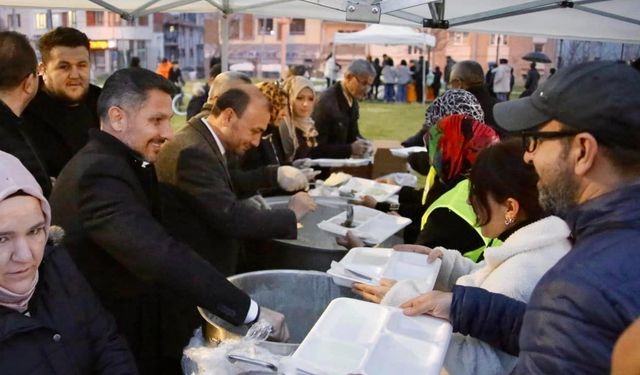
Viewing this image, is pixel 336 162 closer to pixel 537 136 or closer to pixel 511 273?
pixel 511 273

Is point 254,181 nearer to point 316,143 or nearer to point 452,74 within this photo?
point 316,143

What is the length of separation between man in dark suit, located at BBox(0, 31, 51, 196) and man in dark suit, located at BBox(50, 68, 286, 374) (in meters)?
0.44

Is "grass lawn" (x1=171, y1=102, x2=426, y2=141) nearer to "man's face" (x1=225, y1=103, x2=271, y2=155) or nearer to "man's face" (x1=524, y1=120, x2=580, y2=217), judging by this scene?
"man's face" (x1=225, y1=103, x2=271, y2=155)

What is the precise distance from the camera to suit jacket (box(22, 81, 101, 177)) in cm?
266

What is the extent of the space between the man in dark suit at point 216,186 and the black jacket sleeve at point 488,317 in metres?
0.92

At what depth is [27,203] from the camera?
4.01 feet

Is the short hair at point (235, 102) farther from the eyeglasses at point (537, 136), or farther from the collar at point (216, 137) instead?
the eyeglasses at point (537, 136)

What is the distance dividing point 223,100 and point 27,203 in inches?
39.3

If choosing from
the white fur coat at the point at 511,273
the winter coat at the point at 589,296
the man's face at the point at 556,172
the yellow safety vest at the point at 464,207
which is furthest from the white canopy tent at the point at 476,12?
the winter coat at the point at 589,296

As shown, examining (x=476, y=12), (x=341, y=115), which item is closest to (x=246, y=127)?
(x=476, y=12)

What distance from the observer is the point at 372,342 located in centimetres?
114

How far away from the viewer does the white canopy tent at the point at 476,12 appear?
3.14 meters

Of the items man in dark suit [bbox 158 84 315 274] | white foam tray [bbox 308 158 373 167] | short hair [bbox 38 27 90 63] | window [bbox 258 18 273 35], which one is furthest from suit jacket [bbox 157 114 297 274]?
window [bbox 258 18 273 35]

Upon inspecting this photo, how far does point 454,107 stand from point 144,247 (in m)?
1.80
